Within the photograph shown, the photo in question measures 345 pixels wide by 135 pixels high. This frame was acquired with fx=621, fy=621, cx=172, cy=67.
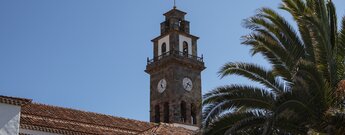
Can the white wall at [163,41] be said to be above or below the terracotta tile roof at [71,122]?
above

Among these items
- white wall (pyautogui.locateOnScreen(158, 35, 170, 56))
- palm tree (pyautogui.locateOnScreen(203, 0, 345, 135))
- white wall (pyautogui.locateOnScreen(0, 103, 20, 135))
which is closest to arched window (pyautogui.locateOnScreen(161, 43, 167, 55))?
white wall (pyautogui.locateOnScreen(158, 35, 170, 56))

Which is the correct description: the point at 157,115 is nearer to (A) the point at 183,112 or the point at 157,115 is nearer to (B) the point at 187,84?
(A) the point at 183,112

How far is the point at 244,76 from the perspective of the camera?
16453 mm

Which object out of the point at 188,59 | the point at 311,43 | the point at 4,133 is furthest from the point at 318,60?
the point at 188,59

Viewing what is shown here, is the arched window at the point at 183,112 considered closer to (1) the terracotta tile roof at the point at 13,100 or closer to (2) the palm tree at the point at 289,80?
(1) the terracotta tile roof at the point at 13,100

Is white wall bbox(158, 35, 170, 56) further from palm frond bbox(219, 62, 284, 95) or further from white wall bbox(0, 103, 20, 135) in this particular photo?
palm frond bbox(219, 62, 284, 95)

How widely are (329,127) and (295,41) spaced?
251 centimetres

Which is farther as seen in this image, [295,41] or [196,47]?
[196,47]

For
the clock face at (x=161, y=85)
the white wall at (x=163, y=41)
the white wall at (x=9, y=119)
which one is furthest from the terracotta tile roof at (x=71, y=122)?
the white wall at (x=163, y=41)

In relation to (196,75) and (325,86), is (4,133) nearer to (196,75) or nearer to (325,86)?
(325,86)

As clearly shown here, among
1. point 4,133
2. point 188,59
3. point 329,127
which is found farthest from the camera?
point 188,59

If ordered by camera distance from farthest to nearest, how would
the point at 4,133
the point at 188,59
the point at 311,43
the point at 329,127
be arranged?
the point at 188,59, the point at 4,133, the point at 311,43, the point at 329,127

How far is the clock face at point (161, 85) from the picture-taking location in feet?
174

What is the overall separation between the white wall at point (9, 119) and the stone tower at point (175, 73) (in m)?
28.8
